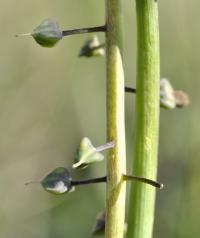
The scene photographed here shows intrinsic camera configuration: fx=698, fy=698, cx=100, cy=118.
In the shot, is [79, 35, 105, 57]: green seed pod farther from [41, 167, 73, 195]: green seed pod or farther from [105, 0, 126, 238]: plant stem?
[41, 167, 73, 195]: green seed pod

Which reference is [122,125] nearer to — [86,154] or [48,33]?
[86,154]

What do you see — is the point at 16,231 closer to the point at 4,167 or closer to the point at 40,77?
the point at 4,167

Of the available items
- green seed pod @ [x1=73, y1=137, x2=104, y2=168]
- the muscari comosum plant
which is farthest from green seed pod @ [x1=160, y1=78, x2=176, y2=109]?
green seed pod @ [x1=73, y1=137, x2=104, y2=168]

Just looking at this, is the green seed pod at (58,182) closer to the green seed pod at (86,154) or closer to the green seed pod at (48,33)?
the green seed pod at (86,154)

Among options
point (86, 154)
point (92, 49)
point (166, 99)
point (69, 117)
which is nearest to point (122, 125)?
point (86, 154)

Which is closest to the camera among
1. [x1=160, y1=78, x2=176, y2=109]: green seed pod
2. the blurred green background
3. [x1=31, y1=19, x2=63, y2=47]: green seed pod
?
[x1=31, y1=19, x2=63, y2=47]: green seed pod

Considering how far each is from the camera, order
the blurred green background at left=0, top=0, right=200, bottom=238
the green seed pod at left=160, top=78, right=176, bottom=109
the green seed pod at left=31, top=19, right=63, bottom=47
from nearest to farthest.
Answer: the green seed pod at left=31, top=19, right=63, bottom=47, the green seed pod at left=160, top=78, right=176, bottom=109, the blurred green background at left=0, top=0, right=200, bottom=238

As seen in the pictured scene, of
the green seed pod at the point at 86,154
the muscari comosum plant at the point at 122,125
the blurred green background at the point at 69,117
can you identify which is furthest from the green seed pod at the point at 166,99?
the blurred green background at the point at 69,117
